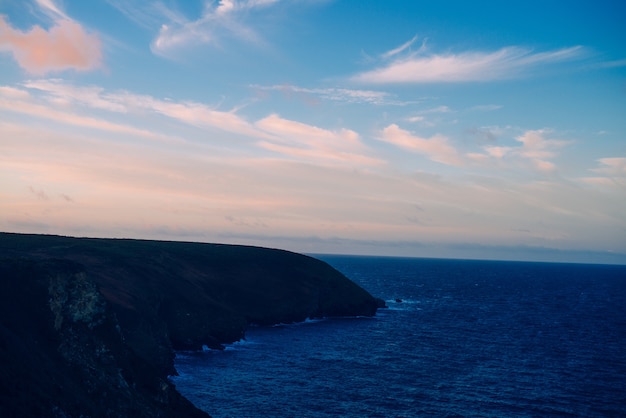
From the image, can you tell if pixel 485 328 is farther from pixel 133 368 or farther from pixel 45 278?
pixel 45 278

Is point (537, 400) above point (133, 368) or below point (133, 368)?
below

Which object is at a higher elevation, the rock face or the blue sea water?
the rock face

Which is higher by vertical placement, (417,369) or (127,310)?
(127,310)

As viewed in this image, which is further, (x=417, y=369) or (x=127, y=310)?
(x=417, y=369)

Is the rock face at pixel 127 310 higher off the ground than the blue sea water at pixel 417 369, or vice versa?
the rock face at pixel 127 310

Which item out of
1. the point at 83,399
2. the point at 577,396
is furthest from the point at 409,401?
the point at 83,399
